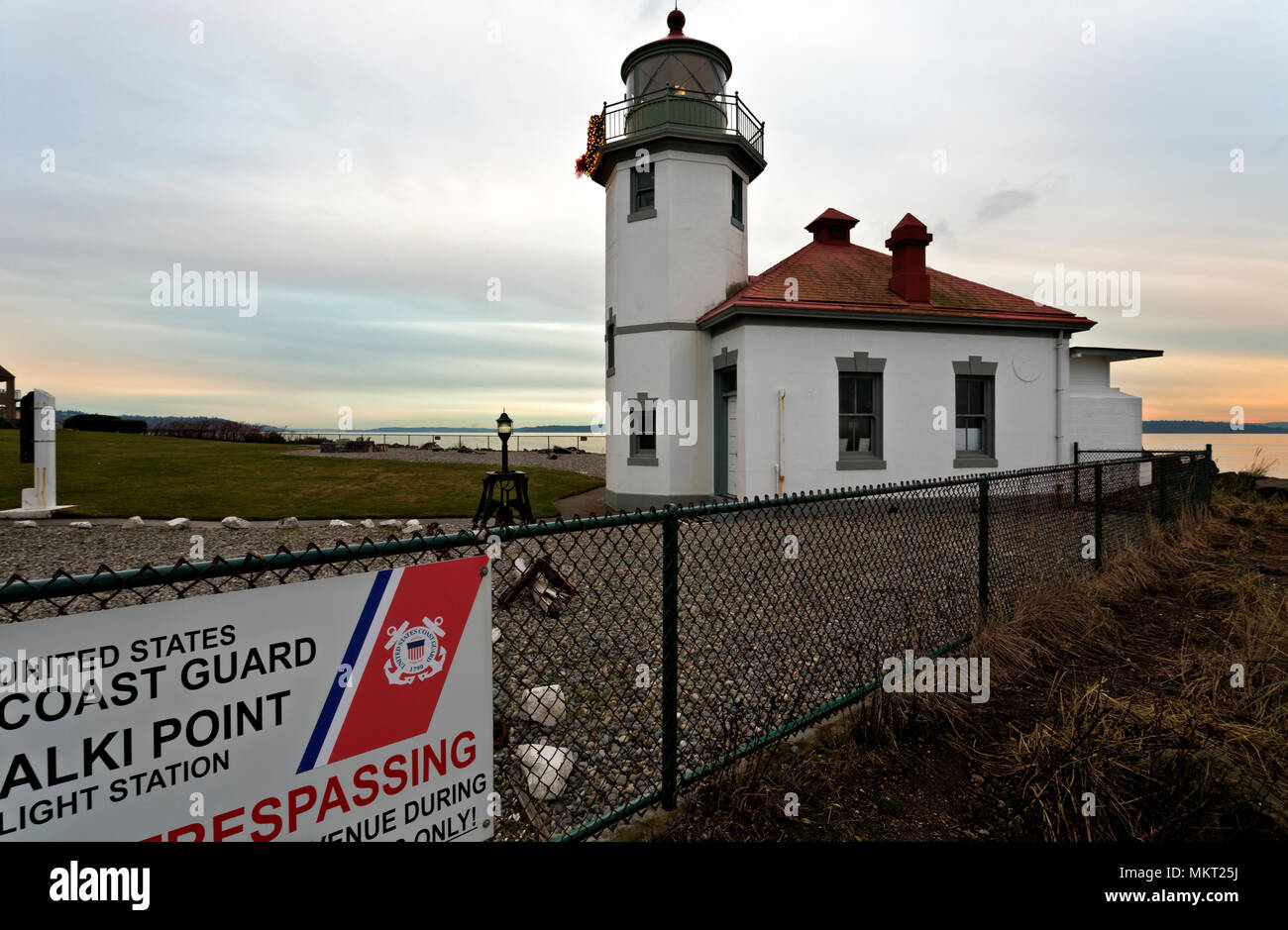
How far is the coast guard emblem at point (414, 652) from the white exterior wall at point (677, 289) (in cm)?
1335

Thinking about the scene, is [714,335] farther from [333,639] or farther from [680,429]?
[333,639]

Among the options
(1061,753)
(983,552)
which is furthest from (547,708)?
(983,552)

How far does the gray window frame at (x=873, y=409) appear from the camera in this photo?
14273 mm

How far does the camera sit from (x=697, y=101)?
51.8ft

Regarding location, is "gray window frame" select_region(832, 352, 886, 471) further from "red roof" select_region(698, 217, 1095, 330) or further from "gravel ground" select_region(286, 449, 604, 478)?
"gravel ground" select_region(286, 449, 604, 478)

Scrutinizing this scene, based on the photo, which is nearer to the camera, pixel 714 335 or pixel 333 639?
pixel 333 639

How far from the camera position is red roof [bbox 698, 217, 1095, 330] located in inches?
552

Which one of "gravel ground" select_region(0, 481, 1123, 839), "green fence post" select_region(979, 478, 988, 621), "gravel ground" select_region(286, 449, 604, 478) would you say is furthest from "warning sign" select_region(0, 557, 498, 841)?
"gravel ground" select_region(286, 449, 604, 478)

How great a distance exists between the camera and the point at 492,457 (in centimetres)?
3453

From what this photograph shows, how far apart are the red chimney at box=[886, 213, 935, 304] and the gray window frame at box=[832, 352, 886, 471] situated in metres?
2.07

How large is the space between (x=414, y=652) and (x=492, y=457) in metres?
33.2
